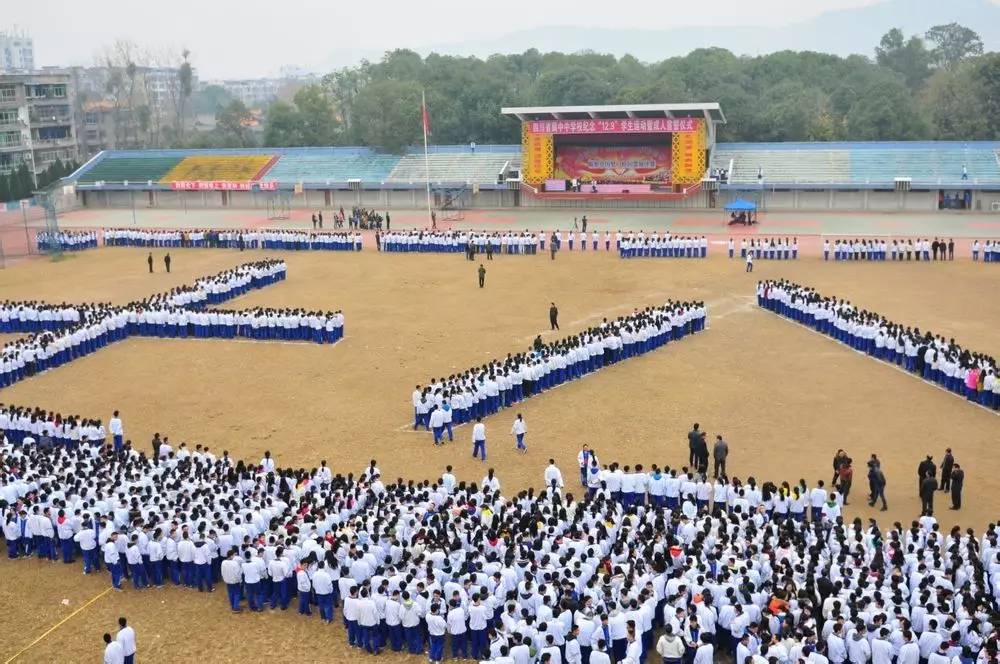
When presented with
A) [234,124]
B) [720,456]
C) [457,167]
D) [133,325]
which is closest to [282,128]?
[234,124]

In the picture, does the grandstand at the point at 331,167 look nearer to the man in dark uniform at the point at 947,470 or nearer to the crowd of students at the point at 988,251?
the crowd of students at the point at 988,251

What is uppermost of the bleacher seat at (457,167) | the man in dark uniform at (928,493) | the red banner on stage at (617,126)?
the red banner on stage at (617,126)

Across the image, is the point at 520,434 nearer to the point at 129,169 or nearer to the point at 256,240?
the point at 256,240

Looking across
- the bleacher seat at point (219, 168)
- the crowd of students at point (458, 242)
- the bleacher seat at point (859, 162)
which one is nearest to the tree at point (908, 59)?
the bleacher seat at point (859, 162)

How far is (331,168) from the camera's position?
6009 centimetres

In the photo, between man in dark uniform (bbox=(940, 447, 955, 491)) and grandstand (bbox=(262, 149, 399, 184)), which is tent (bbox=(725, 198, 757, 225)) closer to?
grandstand (bbox=(262, 149, 399, 184))

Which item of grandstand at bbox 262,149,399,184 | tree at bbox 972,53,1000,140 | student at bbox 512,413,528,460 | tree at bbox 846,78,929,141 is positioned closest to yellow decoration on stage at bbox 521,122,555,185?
grandstand at bbox 262,149,399,184

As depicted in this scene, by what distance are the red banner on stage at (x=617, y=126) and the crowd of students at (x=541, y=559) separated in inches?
1384

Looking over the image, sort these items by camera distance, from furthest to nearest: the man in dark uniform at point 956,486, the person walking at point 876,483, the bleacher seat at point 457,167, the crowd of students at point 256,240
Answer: the bleacher seat at point 457,167 < the crowd of students at point 256,240 < the person walking at point 876,483 < the man in dark uniform at point 956,486

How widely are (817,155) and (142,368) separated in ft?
133

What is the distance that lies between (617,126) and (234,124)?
40.2 metres

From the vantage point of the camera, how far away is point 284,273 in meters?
36.4

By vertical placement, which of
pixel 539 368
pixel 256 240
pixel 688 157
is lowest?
pixel 539 368

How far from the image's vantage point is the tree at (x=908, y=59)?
89875mm
